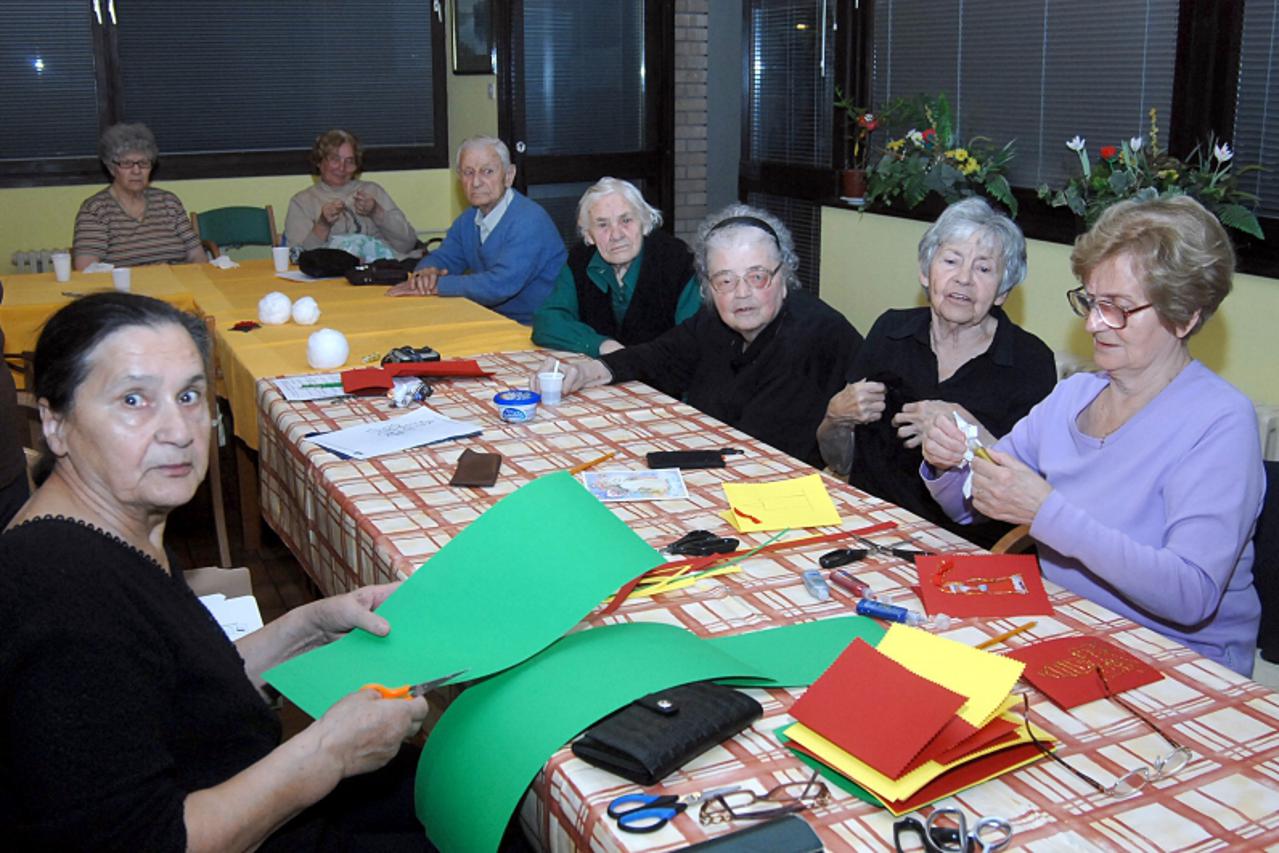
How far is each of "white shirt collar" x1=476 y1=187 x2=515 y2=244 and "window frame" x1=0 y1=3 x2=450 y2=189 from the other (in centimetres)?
237

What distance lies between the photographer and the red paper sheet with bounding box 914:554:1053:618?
1739mm

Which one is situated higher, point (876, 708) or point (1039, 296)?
point (1039, 296)

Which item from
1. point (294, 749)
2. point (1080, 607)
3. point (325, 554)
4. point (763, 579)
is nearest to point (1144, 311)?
point (1080, 607)

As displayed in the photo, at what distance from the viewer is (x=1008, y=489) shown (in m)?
1.96

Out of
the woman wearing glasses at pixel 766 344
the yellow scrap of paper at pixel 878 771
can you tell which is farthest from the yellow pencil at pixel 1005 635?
the woman wearing glasses at pixel 766 344

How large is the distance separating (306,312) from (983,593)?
2695 millimetres

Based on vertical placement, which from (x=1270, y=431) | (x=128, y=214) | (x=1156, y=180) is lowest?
(x=1270, y=431)

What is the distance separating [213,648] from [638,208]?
2.65 meters

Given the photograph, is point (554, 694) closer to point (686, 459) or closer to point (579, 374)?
point (686, 459)

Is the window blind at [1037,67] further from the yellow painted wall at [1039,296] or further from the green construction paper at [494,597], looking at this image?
the green construction paper at [494,597]

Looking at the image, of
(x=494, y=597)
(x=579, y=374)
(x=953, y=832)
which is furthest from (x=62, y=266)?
(x=953, y=832)

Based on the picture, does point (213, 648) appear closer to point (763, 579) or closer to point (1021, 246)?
point (763, 579)

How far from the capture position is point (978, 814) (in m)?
1.24

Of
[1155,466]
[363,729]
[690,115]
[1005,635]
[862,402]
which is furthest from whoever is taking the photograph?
[690,115]
